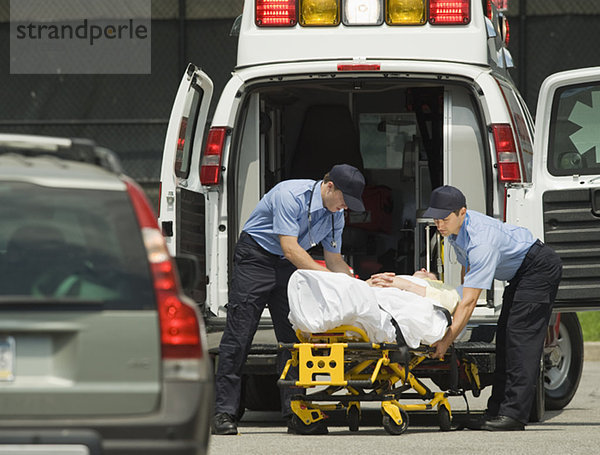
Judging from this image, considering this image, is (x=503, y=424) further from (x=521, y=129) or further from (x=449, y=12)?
(x=449, y=12)

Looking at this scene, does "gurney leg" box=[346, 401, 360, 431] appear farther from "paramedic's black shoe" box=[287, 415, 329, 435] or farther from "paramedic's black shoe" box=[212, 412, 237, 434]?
"paramedic's black shoe" box=[212, 412, 237, 434]

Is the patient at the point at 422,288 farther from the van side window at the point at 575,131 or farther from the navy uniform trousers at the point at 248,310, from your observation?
the van side window at the point at 575,131

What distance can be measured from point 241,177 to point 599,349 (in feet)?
22.3

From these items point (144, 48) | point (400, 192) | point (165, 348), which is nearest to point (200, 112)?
→ point (400, 192)

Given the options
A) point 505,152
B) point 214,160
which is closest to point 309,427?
point 214,160

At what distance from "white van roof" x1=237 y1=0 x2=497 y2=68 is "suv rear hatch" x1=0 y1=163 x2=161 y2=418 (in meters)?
4.19

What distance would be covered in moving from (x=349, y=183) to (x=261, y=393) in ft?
7.56

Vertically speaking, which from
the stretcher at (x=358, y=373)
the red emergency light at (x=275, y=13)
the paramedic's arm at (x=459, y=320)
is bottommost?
the stretcher at (x=358, y=373)

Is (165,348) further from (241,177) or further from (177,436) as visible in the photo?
(241,177)

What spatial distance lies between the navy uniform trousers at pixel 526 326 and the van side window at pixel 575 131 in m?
0.60

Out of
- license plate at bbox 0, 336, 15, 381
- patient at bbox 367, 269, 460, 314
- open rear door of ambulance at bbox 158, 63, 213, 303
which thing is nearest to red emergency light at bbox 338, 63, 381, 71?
open rear door of ambulance at bbox 158, 63, 213, 303

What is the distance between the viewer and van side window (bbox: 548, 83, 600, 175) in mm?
8281

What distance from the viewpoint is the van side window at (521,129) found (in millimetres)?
8469

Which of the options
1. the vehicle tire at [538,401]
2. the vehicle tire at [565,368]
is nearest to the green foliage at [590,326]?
the vehicle tire at [565,368]
